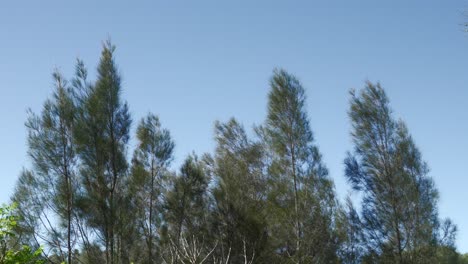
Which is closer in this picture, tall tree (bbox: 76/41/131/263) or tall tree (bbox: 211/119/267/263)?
tall tree (bbox: 76/41/131/263)

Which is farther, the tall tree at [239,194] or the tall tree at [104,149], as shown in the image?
the tall tree at [239,194]

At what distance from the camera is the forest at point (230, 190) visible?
15.3 metres

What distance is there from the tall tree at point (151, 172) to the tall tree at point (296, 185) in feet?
14.2

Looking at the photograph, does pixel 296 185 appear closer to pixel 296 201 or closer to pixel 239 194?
pixel 296 201

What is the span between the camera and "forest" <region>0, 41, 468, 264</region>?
15.3 metres

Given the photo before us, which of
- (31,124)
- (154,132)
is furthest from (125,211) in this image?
(154,132)

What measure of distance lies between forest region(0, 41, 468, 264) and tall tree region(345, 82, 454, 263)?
0.12 feet

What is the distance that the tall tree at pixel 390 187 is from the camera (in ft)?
56.4

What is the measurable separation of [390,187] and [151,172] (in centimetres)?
886

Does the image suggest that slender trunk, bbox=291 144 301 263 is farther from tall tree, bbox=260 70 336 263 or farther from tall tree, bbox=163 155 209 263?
tall tree, bbox=163 155 209 263

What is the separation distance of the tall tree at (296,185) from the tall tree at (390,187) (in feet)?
4.38

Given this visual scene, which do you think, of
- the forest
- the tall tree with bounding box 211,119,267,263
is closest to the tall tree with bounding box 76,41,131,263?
the forest

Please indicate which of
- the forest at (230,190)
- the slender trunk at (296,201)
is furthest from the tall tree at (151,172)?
the slender trunk at (296,201)

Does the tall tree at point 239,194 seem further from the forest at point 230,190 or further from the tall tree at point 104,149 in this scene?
the tall tree at point 104,149
